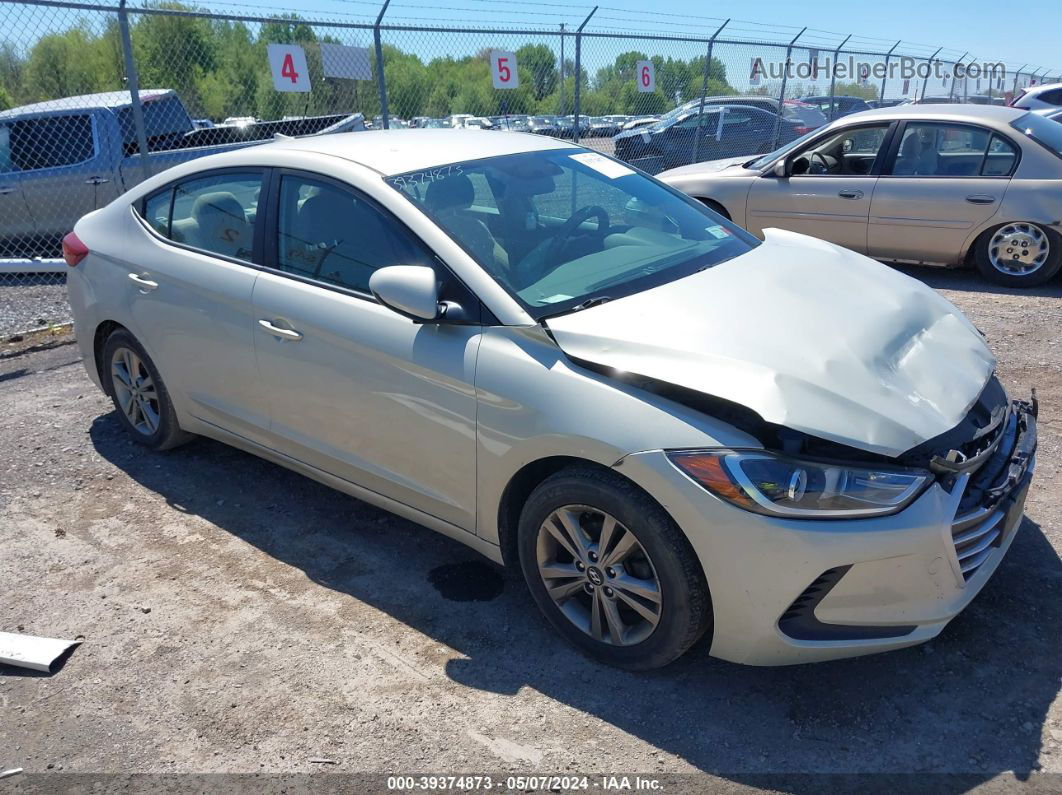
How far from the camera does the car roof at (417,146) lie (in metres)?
3.68

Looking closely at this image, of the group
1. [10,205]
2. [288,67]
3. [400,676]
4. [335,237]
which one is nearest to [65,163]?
[10,205]

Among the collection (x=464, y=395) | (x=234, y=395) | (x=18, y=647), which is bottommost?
(x=18, y=647)

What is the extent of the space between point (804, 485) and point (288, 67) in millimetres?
7525

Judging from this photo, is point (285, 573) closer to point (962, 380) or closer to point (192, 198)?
point (192, 198)

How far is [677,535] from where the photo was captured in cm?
270

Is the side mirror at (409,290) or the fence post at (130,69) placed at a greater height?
the fence post at (130,69)

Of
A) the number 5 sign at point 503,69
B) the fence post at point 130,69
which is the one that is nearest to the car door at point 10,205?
the fence post at point 130,69

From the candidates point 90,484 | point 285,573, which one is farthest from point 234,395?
point 90,484

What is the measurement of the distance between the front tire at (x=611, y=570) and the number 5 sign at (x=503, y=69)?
875 cm

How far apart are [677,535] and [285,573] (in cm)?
184

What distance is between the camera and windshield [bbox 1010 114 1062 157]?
7.35m

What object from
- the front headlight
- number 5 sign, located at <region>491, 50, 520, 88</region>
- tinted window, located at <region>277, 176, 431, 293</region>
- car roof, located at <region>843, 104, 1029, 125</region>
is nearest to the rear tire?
tinted window, located at <region>277, 176, 431, 293</region>

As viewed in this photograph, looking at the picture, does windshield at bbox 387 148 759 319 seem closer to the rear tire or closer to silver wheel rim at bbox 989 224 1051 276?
the rear tire

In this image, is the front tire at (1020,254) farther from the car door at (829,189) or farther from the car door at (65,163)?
the car door at (65,163)
